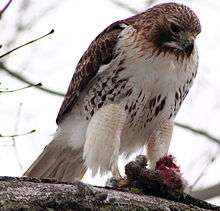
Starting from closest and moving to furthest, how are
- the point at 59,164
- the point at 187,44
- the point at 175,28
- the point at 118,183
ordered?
1. the point at 118,183
2. the point at 187,44
3. the point at 175,28
4. the point at 59,164

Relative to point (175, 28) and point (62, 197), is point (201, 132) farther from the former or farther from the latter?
point (62, 197)

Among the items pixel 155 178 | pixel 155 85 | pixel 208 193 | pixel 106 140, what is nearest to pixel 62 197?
pixel 155 178

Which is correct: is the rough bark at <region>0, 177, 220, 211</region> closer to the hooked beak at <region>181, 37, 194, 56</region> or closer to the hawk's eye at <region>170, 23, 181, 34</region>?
the hooked beak at <region>181, 37, 194, 56</region>

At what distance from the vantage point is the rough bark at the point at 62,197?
2721 mm

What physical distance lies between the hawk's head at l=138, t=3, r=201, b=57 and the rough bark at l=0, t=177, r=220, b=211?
225 centimetres

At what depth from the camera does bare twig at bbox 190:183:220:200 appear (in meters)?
5.61

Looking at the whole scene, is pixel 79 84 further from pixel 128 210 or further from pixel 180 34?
pixel 128 210

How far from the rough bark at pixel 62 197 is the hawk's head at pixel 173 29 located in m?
2.25

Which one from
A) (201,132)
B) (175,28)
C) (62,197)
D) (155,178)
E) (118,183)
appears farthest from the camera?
(201,132)

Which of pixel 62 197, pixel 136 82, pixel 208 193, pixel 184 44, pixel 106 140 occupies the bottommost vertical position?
pixel 208 193

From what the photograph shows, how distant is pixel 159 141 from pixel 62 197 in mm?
2765

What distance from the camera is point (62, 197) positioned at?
2.83 m

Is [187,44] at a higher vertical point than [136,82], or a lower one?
higher

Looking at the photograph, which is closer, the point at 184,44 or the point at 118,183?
the point at 118,183
